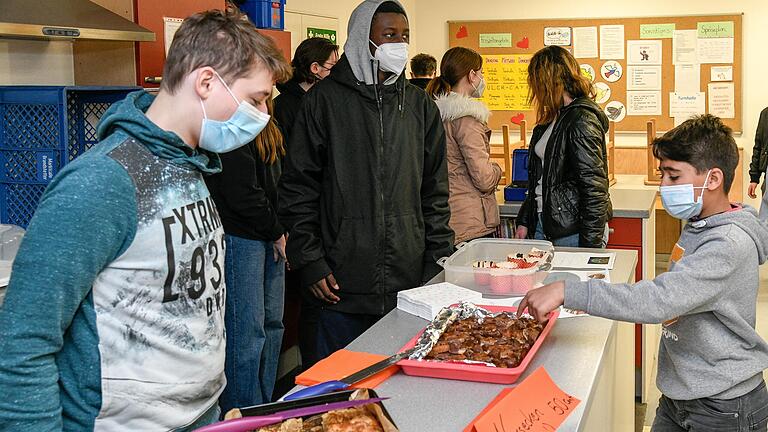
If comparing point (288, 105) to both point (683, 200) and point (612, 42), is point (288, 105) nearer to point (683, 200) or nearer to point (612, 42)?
point (683, 200)

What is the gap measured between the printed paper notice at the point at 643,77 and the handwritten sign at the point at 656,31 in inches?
10.7

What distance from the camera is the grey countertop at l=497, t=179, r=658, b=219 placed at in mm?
4020

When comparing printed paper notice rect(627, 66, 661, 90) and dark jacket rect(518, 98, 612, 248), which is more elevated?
printed paper notice rect(627, 66, 661, 90)

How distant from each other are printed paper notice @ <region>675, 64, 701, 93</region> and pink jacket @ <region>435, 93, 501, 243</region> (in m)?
4.51

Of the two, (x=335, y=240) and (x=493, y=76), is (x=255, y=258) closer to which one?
(x=335, y=240)

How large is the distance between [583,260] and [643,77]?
17.6ft

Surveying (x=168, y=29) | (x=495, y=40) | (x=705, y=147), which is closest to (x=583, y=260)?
(x=705, y=147)

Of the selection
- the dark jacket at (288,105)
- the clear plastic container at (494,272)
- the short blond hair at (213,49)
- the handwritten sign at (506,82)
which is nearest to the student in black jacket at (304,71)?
the dark jacket at (288,105)

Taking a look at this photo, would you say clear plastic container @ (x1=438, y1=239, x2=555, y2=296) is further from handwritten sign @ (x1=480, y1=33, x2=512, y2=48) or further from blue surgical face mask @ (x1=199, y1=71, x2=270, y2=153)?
handwritten sign @ (x1=480, y1=33, x2=512, y2=48)

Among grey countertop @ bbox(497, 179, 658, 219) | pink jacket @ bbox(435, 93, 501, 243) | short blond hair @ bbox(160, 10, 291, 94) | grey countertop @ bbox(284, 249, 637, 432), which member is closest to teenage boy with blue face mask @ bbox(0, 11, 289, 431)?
short blond hair @ bbox(160, 10, 291, 94)

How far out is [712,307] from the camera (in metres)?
2.05

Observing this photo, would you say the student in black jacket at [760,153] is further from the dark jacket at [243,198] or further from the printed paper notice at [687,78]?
the dark jacket at [243,198]

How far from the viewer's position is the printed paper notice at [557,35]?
307 inches

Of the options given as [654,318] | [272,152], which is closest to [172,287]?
[654,318]
